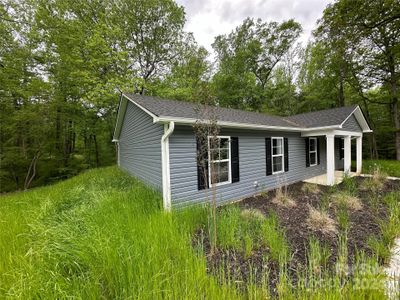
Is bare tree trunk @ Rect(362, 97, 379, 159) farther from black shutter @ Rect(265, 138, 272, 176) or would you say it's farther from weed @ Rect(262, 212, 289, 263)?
weed @ Rect(262, 212, 289, 263)

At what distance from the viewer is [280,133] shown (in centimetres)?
845

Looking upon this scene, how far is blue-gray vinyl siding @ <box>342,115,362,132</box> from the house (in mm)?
54

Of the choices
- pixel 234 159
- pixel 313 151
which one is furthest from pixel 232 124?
pixel 313 151

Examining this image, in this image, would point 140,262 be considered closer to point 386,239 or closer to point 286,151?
point 386,239

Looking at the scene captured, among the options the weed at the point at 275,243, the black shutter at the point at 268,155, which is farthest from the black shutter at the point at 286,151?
the weed at the point at 275,243

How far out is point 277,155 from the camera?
835 centimetres

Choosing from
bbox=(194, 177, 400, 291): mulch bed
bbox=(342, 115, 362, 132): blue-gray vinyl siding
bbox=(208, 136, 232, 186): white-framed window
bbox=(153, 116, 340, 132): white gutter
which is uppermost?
bbox=(342, 115, 362, 132): blue-gray vinyl siding

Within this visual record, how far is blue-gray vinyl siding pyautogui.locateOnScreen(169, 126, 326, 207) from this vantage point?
5.24 metres

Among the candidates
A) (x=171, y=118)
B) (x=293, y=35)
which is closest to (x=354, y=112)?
(x=171, y=118)

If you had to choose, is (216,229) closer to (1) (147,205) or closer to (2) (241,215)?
(2) (241,215)

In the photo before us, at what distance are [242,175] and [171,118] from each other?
3.49 m

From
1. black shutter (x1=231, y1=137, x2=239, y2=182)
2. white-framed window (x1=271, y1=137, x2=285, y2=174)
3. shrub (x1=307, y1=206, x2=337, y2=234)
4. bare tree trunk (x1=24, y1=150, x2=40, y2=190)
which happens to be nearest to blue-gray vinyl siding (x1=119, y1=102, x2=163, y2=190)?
black shutter (x1=231, y1=137, x2=239, y2=182)

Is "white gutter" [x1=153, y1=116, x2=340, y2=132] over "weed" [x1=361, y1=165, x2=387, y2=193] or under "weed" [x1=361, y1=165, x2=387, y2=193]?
over

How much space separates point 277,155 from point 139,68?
14.4 m
